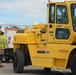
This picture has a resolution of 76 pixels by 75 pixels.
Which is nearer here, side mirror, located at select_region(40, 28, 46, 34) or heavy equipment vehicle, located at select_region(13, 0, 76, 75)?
heavy equipment vehicle, located at select_region(13, 0, 76, 75)

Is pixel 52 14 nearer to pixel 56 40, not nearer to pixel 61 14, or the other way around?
pixel 61 14

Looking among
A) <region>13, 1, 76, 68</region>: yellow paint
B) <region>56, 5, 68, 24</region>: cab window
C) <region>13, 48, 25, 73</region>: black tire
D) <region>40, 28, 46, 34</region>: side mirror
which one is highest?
<region>56, 5, 68, 24</region>: cab window

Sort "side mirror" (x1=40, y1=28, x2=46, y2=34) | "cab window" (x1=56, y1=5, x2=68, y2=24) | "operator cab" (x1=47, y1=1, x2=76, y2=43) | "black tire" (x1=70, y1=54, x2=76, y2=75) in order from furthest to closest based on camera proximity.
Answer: "side mirror" (x1=40, y1=28, x2=46, y2=34) → "cab window" (x1=56, y1=5, x2=68, y2=24) → "operator cab" (x1=47, y1=1, x2=76, y2=43) → "black tire" (x1=70, y1=54, x2=76, y2=75)

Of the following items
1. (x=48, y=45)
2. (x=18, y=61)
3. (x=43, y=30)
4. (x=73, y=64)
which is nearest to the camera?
(x=73, y=64)

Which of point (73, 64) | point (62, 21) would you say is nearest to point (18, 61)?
point (62, 21)

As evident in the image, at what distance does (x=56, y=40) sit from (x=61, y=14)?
106cm

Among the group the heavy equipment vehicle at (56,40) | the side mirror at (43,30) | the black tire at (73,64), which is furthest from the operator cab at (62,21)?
the black tire at (73,64)

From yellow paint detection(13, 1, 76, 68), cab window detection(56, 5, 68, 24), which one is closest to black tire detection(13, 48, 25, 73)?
yellow paint detection(13, 1, 76, 68)

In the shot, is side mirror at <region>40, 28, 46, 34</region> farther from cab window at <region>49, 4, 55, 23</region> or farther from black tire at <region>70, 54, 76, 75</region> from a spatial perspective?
black tire at <region>70, 54, 76, 75</region>

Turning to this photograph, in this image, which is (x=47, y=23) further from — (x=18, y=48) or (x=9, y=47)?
(x=9, y=47)

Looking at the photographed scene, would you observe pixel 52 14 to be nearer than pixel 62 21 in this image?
No

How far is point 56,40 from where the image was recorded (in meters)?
14.9

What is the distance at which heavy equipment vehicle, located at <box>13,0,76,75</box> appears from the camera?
14.4 m

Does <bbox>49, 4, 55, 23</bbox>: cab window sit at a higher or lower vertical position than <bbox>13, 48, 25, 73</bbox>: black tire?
higher
